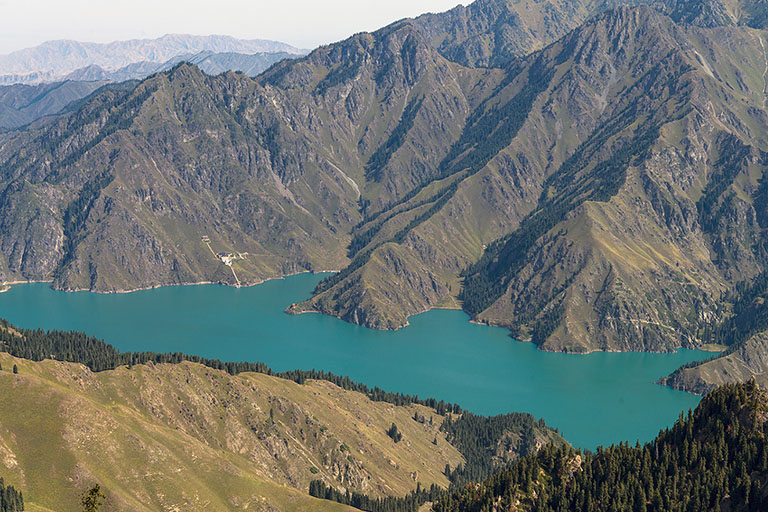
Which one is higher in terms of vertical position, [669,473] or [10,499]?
[669,473]

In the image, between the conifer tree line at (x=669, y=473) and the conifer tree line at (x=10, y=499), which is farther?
the conifer tree line at (x=10, y=499)

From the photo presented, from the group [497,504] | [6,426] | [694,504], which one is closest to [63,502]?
[6,426]

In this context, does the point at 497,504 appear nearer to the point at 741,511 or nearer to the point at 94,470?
the point at 741,511

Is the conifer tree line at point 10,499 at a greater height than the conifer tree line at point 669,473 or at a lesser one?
lesser

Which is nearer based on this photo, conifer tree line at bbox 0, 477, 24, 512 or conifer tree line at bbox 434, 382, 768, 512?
conifer tree line at bbox 434, 382, 768, 512

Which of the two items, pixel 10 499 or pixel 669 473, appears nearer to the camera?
pixel 10 499
